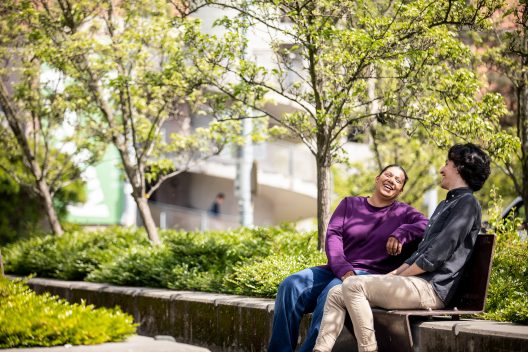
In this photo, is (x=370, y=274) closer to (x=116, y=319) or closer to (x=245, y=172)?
(x=116, y=319)

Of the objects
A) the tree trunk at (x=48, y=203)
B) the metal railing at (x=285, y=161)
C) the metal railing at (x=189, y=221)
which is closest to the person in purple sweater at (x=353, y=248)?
the tree trunk at (x=48, y=203)

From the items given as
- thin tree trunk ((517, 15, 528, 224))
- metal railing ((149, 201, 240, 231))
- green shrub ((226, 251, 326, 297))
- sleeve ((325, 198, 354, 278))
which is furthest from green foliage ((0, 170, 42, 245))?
sleeve ((325, 198, 354, 278))

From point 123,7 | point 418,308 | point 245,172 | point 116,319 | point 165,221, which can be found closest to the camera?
point 116,319

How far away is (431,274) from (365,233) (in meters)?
0.96

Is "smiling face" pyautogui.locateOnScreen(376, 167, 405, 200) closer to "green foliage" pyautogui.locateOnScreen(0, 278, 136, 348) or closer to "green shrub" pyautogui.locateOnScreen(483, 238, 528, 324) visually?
"green shrub" pyautogui.locateOnScreen(483, 238, 528, 324)

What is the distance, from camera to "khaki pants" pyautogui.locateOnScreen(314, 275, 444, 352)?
710cm

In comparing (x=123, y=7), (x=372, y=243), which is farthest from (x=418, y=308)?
(x=123, y=7)

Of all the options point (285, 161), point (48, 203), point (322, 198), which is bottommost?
point (322, 198)

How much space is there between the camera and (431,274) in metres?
7.25

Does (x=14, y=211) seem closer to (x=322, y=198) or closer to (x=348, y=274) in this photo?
(x=322, y=198)

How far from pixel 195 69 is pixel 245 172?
8886mm

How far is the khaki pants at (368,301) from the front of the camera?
23.3ft

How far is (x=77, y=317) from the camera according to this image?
6688 mm

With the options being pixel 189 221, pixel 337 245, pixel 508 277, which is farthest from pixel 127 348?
pixel 189 221
